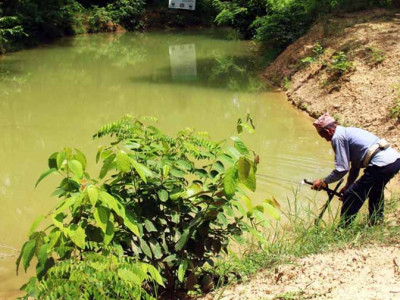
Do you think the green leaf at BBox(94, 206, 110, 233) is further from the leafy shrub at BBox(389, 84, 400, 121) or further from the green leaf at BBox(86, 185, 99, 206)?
the leafy shrub at BBox(389, 84, 400, 121)

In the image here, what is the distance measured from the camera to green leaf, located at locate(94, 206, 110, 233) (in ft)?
9.66

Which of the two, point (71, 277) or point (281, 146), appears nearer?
point (71, 277)

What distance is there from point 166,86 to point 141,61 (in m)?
5.19

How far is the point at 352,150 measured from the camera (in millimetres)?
5102

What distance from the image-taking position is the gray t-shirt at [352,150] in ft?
16.4

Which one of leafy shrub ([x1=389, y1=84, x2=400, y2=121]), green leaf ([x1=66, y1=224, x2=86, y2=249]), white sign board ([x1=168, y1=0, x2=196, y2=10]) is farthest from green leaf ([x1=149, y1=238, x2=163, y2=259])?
white sign board ([x1=168, y1=0, x2=196, y2=10])

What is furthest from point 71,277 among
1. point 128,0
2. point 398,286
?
point 128,0

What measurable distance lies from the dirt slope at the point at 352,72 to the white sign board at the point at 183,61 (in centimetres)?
264

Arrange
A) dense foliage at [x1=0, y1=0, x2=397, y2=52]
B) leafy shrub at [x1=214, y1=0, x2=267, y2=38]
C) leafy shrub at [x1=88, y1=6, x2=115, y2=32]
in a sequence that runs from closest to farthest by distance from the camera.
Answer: dense foliage at [x1=0, y1=0, x2=397, y2=52], leafy shrub at [x1=214, y1=0, x2=267, y2=38], leafy shrub at [x1=88, y1=6, x2=115, y2=32]

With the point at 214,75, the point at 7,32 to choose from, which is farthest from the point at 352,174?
the point at 7,32

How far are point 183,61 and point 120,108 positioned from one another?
7145mm

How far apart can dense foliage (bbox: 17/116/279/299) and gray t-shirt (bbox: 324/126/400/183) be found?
147 cm

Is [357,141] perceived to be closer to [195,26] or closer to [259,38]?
[259,38]

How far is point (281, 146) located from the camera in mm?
9320
